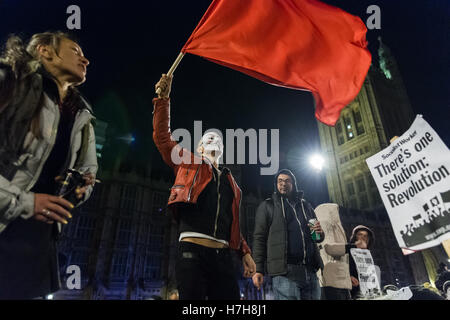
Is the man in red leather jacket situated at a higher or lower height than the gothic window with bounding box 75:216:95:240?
lower

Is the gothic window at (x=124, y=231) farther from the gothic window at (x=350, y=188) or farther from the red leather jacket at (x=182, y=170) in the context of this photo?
the gothic window at (x=350, y=188)

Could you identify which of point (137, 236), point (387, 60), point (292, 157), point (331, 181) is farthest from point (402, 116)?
point (137, 236)

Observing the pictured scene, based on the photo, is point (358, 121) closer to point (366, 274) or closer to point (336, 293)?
point (366, 274)

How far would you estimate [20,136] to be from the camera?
2.11 m

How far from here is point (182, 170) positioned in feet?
11.3

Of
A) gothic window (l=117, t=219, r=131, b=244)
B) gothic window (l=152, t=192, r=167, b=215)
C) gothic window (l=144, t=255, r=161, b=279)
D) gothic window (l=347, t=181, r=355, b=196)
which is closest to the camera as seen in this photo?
gothic window (l=144, t=255, r=161, b=279)

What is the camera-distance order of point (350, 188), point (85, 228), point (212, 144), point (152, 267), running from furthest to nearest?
point (350, 188)
point (152, 267)
point (85, 228)
point (212, 144)

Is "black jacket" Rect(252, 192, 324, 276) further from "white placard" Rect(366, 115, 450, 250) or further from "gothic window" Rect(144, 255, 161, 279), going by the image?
"gothic window" Rect(144, 255, 161, 279)

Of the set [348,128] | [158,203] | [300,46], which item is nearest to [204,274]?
[300,46]

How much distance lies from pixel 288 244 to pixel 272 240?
234mm

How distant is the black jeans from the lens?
2746mm

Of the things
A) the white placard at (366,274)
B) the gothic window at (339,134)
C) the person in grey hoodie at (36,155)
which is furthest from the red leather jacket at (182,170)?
the gothic window at (339,134)

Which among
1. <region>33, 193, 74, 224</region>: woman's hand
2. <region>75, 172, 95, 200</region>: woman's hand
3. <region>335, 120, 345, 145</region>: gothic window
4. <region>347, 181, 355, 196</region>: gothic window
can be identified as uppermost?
<region>335, 120, 345, 145</region>: gothic window

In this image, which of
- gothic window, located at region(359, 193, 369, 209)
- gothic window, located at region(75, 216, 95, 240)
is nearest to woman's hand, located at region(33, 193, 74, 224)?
gothic window, located at region(75, 216, 95, 240)
